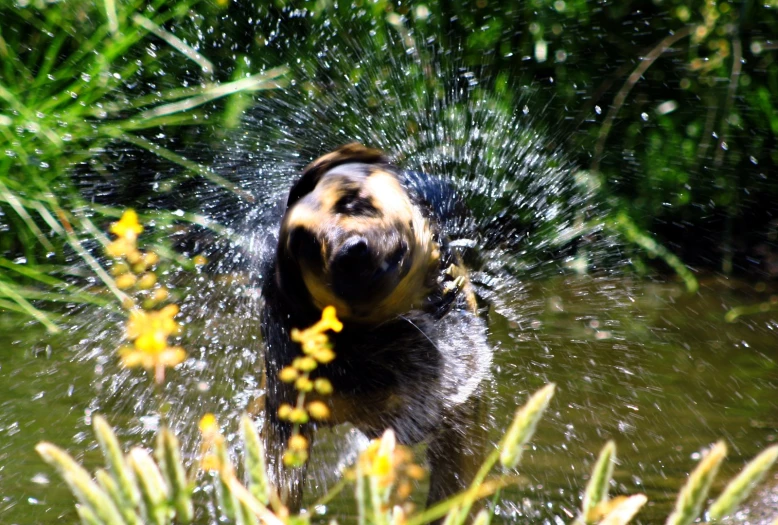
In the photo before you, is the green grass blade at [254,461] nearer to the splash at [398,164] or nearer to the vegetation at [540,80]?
the splash at [398,164]

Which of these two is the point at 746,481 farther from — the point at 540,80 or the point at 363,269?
the point at 540,80

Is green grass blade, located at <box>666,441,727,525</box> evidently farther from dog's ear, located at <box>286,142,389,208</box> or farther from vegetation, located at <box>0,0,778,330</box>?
vegetation, located at <box>0,0,778,330</box>

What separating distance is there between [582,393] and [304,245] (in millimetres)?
1717

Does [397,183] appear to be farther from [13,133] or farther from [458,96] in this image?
[458,96]

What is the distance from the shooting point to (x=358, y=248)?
8.31 feet

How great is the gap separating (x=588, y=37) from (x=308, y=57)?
1.76 meters

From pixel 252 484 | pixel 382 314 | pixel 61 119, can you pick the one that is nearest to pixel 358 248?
pixel 382 314

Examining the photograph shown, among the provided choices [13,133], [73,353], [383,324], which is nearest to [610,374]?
[383,324]

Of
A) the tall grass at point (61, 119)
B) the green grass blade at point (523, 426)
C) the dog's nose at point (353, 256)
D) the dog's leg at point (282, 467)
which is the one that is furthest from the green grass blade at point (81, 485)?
the tall grass at point (61, 119)

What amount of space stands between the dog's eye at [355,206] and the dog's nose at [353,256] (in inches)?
8.6

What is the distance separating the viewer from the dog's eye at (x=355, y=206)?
9.09ft

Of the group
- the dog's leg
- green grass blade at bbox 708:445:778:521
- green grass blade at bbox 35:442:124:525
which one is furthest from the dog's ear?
green grass blade at bbox 708:445:778:521

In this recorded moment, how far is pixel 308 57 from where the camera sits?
547cm

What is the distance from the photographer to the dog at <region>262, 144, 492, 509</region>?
2.73 metres
